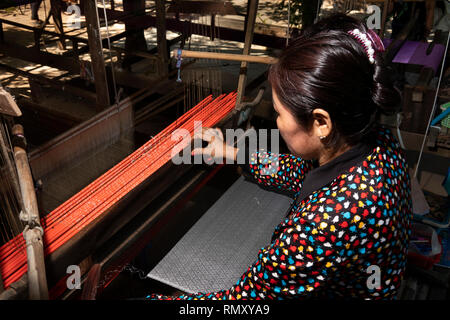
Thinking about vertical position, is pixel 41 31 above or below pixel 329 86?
below

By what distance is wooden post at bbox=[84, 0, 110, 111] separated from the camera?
120 inches

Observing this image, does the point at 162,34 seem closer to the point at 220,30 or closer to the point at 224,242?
the point at 220,30

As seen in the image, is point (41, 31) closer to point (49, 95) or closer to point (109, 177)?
point (49, 95)

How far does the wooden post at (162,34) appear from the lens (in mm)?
4576

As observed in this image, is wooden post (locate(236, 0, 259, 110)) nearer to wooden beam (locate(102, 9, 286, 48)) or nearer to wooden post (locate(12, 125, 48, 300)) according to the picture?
wooden post (locate(12, 125, 48, 300))

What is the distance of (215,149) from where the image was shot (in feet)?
6.95

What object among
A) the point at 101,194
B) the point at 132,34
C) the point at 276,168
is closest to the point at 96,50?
the point at 101,194

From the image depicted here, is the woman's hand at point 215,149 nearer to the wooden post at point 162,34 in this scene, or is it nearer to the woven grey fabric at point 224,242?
the woven grey fabric at point 224,242

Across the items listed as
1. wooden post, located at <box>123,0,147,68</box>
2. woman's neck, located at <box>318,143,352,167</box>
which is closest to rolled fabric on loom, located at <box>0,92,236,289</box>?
woman's neck, located at <box>318,143,352,167</box>

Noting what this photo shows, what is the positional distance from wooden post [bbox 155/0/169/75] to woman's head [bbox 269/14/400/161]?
147 inches

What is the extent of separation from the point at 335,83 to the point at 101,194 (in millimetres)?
1416

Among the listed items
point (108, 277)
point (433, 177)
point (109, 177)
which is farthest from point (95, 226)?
point (433, 177)

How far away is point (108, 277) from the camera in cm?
178
